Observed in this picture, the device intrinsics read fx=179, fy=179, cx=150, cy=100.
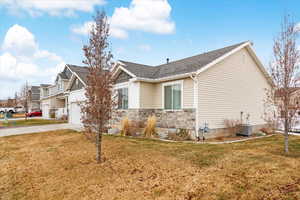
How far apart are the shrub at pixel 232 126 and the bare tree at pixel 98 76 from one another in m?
7.97

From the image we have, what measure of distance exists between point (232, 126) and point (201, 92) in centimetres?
319

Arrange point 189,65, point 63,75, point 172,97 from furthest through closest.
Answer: point 63,75
point 189,65
point 172,97

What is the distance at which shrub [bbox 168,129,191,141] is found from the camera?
9.84 metres

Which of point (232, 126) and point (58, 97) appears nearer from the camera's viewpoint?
point (232, 126)

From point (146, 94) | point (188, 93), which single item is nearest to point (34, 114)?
point (146, 94)

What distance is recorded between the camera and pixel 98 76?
5.71m

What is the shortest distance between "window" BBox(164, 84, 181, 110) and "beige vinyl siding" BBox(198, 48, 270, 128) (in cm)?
153

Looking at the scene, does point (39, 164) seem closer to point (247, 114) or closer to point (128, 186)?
point (128, 186)

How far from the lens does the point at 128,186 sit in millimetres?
4344

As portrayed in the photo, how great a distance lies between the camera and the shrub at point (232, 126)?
1102cm

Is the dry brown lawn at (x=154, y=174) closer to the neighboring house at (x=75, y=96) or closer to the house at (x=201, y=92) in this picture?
the house at (x=201, y=92)

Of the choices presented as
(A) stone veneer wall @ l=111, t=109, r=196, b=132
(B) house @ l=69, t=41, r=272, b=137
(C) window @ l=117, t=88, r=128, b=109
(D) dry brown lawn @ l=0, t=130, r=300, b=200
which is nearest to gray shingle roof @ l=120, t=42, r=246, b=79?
(B) house @ l=69, t=41, r=272, b=137

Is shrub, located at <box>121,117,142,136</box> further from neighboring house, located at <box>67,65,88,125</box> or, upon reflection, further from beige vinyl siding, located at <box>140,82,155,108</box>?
neighboring house, located at <box>67,65,88,125</box>

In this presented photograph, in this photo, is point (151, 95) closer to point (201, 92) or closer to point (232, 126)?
point (201, 92)
